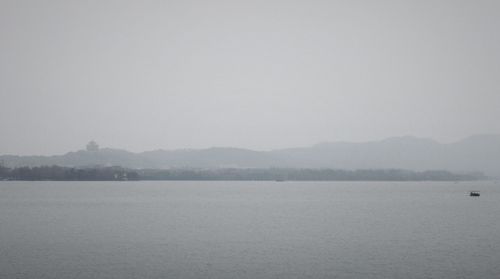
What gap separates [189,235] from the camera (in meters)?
56.3

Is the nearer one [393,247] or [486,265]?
[486,265]

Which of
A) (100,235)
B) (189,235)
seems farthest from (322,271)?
(100,235)

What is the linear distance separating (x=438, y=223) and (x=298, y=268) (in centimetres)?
3825

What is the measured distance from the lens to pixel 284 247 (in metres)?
47.0

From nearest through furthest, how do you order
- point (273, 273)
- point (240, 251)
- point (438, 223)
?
point (273, 273) < point (240, 251) < point (438, 223)

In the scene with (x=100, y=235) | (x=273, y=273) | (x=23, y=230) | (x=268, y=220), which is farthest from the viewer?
(x=268, y=220)

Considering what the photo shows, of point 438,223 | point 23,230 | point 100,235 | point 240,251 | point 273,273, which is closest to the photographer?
point 273,273

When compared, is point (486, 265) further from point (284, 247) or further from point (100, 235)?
point (100, 235)

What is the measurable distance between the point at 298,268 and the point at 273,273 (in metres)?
2.43

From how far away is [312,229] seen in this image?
62188 mm

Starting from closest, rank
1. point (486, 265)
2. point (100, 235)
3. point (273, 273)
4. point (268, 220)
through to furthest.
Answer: point (273, 273), point (486, 265), point (100, 235), point (268, 220)

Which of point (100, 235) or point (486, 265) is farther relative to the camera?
point (100, 235)

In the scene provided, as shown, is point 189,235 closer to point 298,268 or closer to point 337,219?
point 298,268

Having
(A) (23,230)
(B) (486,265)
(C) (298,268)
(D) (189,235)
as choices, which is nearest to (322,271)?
(C) (298,268)
